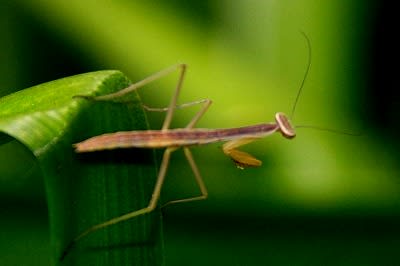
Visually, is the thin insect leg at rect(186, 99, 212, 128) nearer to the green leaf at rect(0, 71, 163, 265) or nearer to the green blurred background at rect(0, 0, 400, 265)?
the green blurred background at rect(0, 0, 400, 265)

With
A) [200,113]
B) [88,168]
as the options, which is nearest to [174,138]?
[200,113]

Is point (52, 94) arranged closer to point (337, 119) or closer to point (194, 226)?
point (194, 226)

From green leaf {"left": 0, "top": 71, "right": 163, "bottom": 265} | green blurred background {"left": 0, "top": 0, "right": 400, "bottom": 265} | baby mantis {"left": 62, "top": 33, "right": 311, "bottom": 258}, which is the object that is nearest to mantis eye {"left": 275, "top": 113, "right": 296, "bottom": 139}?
baby mantis {"left": 62, "top": 33, "right": 311, "bottom": 258}

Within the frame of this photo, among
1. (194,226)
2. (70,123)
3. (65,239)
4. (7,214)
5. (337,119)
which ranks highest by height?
(337,119)

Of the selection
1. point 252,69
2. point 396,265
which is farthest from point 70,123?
point 396,265

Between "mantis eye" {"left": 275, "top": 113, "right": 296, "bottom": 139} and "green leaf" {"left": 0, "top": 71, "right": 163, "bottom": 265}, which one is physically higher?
"mantis eye" {"left": 275, "top": 113, "right": 296, "bottom": 139}

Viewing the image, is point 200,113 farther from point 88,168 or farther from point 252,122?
point 88,168

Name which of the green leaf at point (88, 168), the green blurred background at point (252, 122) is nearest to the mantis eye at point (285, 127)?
the green blurred background at point (252, 122)
